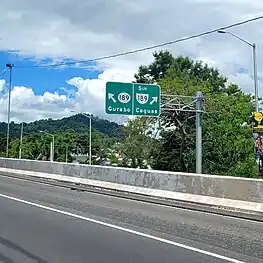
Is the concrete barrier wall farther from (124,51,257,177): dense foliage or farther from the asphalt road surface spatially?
(124,51,257,177): dense foliage

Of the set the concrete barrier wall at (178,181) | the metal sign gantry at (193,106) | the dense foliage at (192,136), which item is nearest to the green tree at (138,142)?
the dense foliage at (192,136)

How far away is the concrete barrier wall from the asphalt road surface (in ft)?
4.90

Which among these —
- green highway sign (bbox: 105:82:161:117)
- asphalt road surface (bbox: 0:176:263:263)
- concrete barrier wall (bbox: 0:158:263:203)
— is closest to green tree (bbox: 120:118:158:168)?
green highway sign (bbox: 105:82:161:117)

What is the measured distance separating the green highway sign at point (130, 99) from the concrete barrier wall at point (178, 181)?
14.1 feet

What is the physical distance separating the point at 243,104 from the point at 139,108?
1142 inches

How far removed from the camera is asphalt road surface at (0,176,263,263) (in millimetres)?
8492

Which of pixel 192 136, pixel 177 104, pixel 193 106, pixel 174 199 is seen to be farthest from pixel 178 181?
pixel 192 136

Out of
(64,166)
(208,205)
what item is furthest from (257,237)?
(64,166)

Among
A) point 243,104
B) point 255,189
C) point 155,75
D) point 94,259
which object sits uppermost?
point 155,75

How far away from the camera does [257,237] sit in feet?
35.1

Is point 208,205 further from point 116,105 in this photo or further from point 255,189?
point 116,105

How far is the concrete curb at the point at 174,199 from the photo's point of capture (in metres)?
14.7

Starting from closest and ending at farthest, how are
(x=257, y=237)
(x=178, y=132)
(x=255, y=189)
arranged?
(x=257, y=237) < (x=255, y=189) < (x=178, y=132)

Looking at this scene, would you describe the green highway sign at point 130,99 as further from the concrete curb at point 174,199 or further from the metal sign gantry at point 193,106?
the concrete curb at point 174,199
